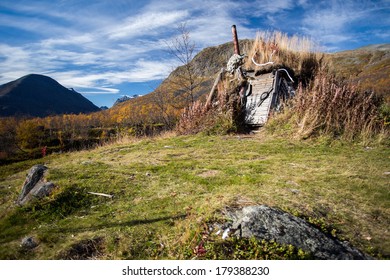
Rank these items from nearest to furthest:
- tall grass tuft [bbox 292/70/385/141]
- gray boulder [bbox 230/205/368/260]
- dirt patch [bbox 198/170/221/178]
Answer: gray boulder [bbox 230/205/368/260] < dirt patch [bbox 198/170/221/178] < tall grass tuft [bbox 292/70/385/141]

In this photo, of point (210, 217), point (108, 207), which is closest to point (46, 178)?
point (108, 207)

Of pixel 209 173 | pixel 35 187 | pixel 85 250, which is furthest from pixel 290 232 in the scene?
pixel 35 187

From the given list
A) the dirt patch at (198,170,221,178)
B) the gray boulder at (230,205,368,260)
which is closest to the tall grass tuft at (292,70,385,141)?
the dirt patch at (198,170,221,178)

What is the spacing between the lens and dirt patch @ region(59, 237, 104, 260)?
8.44 feet

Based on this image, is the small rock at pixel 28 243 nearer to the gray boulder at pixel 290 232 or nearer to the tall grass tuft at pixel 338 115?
the gray boulder at pixel 290 232

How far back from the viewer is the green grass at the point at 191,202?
2.61m

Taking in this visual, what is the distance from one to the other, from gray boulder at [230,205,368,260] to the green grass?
11 centimetres

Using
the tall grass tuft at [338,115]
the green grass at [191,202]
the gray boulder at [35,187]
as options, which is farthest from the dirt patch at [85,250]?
the tall grass tuft at [338,115]

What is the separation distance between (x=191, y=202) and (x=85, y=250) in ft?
5.03

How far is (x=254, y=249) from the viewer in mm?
2283

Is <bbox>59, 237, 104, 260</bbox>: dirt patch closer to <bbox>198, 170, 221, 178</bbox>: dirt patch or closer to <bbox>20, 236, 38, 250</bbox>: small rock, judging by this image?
<bbox>20, 236, 38, 250</bbox>: small rock

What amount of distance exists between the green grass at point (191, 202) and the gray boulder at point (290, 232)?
0.11 m

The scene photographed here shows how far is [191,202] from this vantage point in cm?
367

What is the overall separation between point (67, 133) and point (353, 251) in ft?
205
